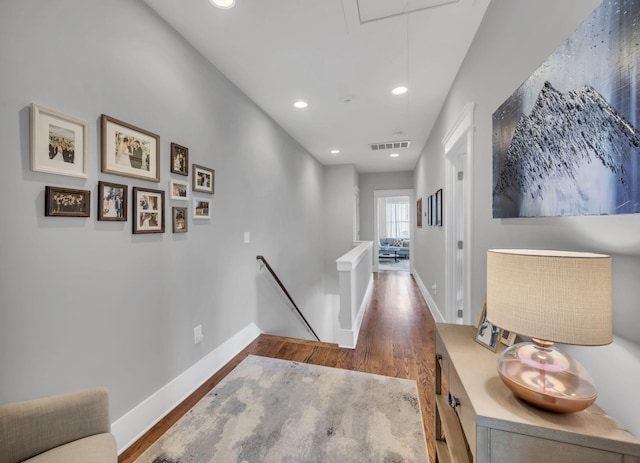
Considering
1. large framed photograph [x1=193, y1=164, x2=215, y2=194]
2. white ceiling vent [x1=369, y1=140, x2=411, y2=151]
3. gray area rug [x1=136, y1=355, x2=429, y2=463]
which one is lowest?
gray area rug [x1=136, y1=355, x2=429, y2=463]

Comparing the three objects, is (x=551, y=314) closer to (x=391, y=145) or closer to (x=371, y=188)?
(x=391, y=145)

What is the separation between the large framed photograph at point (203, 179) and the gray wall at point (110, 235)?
85 millimetres

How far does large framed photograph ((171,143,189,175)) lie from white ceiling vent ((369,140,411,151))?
3371mm

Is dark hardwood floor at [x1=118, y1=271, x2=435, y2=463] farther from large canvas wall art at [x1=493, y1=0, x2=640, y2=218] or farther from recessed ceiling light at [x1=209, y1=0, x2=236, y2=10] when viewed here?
recessed ceiling light at [x1=209, y1=0, x2=236, y2=10]

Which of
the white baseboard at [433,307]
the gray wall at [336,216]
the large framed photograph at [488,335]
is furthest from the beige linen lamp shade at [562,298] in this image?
the gray wall at [336,216]

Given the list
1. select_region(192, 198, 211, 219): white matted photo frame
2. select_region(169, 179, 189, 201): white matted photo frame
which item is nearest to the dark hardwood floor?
select_region(192, 198, 211, 219): white matted photo frame

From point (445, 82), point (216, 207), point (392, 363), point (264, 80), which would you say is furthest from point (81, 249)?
point (445, 82)

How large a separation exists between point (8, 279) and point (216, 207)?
1400 mm

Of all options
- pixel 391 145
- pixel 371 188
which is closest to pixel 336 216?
pixel 371 188

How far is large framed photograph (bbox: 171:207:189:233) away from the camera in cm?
193

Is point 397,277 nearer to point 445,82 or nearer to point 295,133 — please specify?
point 295,133

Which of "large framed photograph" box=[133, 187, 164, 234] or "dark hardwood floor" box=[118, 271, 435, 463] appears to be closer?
"large framed photograph" box=[133, 187, 164, 234]

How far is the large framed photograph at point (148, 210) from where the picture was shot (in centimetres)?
166

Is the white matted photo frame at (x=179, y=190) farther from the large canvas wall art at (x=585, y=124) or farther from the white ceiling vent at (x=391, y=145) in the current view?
the white ceiling vent at (x=391, y=145)
